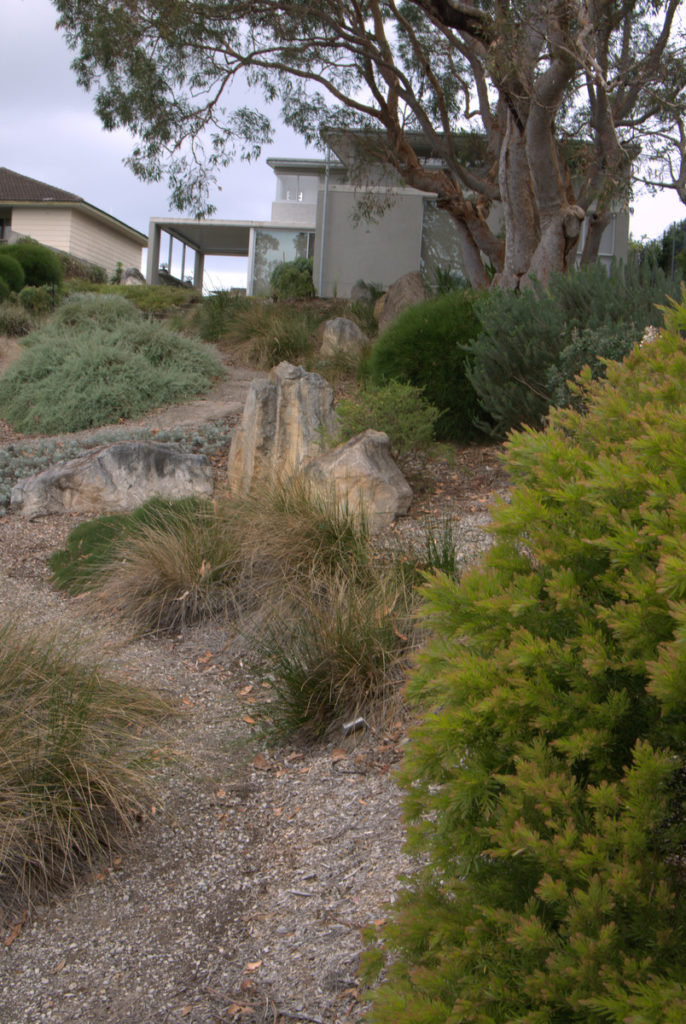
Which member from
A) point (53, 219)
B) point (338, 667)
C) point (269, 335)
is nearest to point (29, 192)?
point (53, 219)

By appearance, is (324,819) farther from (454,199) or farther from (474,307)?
(454,199)

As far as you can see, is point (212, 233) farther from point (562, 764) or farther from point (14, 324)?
point (562, 764)

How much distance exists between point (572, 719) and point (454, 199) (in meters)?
13.3

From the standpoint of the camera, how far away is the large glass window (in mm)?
26766

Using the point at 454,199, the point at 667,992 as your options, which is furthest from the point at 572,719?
the point at 454,199

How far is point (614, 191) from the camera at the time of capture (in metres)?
10.9

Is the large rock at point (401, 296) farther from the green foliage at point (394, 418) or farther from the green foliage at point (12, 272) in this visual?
the green foliage at point (12, 272)

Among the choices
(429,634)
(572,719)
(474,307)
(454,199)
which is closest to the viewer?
(572,719)

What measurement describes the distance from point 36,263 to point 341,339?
13.7 meters

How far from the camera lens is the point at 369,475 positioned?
6836 mm

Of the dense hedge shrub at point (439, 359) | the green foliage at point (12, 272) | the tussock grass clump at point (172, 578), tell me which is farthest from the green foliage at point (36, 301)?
the tussock grass clump at point (172, 578)

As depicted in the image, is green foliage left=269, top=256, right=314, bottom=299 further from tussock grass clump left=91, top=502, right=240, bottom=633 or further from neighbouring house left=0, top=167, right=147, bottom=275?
tussock grass clump left=91, top=502, right=240, bottom=633

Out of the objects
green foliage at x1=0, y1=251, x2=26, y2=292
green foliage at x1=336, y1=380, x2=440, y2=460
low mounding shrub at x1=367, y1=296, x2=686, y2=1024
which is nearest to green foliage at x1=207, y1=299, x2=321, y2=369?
green foliage at x1=336, y1=380, x2=440, y2=460

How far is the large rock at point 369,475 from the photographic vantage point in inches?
263
